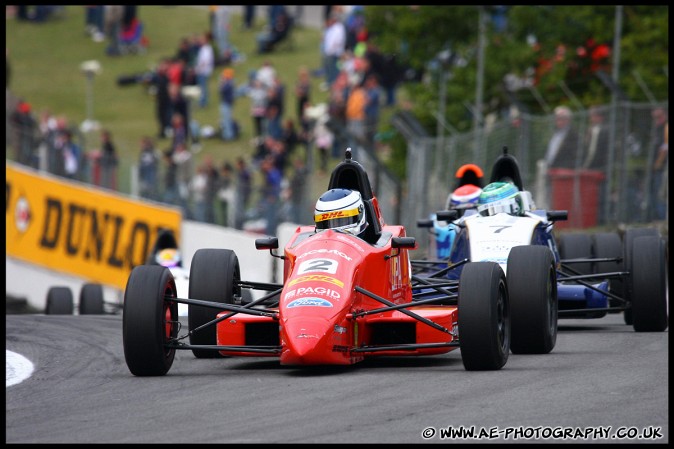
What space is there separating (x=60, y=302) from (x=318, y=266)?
9491 millimetres

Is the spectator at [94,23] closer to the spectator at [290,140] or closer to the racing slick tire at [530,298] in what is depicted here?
the spectator at [290,140]

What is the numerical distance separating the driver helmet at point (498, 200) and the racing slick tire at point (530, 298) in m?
2.68

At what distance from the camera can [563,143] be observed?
67.5 ft

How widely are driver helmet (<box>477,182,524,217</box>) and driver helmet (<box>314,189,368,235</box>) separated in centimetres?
283

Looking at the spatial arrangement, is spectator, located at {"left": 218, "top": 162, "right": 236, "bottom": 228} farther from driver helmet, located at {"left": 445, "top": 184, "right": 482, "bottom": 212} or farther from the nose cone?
the nose cone

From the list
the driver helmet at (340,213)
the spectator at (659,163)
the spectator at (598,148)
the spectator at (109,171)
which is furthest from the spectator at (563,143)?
the driver helmet at (340,213)

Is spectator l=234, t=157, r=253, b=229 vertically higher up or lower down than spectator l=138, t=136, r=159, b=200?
lower down

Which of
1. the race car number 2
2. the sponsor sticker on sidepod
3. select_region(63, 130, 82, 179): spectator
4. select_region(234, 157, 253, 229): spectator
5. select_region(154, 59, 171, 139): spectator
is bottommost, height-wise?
the sponsor sticker on sidepod

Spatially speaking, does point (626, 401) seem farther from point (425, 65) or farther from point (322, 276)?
point (425, 65)

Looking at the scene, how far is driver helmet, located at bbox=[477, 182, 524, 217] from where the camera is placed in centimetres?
1348

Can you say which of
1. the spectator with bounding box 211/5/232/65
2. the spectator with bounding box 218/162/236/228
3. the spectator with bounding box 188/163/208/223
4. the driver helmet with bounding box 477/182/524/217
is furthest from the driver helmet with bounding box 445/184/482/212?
the spectator with bounding box 211/5/232/65

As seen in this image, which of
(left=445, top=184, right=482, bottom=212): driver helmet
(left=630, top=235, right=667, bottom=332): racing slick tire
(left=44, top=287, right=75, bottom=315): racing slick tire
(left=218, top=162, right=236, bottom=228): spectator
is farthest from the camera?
(left=218, top=162, right=236, bottom=228): spectator

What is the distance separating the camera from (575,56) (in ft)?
77.4

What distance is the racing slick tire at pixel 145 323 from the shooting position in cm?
970
